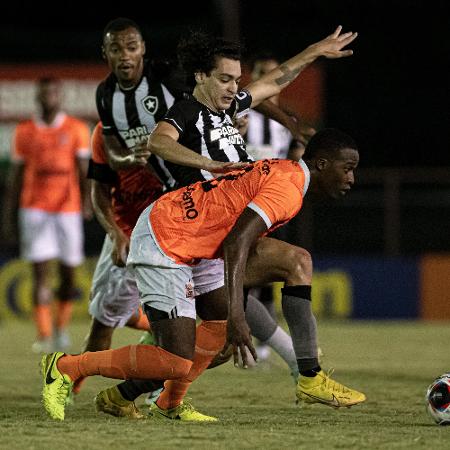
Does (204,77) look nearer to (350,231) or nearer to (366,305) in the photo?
(366,305)

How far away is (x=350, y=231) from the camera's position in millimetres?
17344

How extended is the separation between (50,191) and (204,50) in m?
5.74

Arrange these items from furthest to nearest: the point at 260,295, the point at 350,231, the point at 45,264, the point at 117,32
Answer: the point at 350,231 < the point at 45,264 < the point at 260,295 < the point at 117,32

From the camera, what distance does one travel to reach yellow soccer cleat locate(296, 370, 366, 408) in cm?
589

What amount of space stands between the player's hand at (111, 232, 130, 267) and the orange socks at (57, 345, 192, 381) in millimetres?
1052

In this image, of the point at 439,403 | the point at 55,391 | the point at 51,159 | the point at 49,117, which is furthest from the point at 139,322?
the point at 49,117

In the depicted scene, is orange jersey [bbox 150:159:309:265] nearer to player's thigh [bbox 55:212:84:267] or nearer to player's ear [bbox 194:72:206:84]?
player's ear [bbox 194:72:206:84]

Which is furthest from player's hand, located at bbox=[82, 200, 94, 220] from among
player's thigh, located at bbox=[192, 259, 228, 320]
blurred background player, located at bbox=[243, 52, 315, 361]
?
player's thigh, located at bbox=[192, 259, 228, 320]

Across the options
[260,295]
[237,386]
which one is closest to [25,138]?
[260,295]

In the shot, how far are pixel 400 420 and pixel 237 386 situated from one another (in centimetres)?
197

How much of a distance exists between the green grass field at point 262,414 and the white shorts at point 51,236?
3.56ft

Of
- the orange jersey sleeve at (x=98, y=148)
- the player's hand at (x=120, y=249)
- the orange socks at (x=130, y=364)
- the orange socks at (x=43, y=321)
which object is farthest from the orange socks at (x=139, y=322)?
the orange socks at (x=43, y=321)

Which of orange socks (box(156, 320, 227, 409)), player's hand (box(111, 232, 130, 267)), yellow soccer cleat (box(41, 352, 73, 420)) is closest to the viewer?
yellow soccer cleat (box(41, 352, 73, 420))

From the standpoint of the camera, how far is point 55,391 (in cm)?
587
